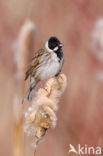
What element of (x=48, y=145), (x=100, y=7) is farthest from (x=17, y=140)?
(x=100, y=7)

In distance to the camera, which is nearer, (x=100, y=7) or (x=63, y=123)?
(x=63, y=123)

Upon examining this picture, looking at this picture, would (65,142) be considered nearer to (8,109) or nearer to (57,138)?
(57,138)

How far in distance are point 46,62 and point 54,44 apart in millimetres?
191

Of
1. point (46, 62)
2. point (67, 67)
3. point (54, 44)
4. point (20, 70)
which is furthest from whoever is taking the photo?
point (67, 67)

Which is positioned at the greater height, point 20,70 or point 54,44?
point 54,44

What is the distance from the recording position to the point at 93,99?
218 centimetres

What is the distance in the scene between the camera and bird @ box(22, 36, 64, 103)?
237 cm

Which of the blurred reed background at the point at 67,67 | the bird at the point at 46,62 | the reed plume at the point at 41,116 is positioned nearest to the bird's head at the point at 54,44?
the bird at the point at 46,62

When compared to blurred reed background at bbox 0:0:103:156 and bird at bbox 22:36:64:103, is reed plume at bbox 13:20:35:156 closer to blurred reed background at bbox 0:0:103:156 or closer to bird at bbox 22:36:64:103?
blurred reed background at bbox 0:0:103:156

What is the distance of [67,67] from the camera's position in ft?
8.68

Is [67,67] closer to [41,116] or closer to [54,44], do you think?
[54,44]

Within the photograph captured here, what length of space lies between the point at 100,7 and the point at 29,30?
2.91 ft

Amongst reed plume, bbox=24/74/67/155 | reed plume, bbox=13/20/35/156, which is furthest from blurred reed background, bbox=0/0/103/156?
reed plume, bbox=24/74/67/155

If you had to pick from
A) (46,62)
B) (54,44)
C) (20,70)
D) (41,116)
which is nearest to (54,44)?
(54,44)
